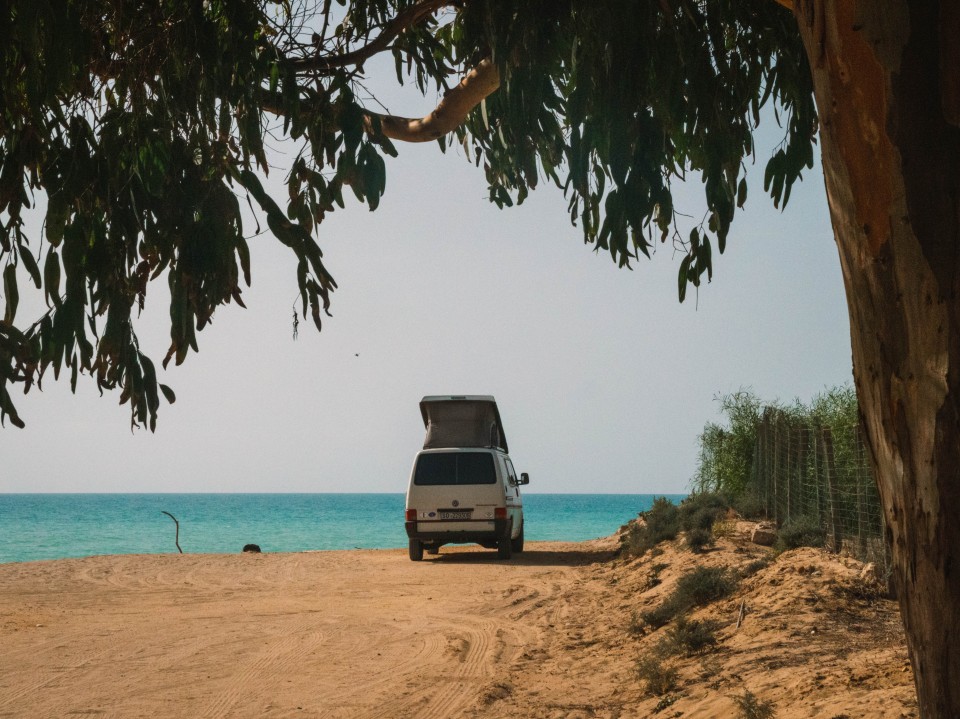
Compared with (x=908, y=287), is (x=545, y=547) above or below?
below

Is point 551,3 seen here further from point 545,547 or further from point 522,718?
point 545,547

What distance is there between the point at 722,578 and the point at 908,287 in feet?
22.9

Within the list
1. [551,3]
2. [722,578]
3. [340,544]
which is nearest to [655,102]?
[551,3]

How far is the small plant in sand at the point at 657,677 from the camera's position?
666 cm

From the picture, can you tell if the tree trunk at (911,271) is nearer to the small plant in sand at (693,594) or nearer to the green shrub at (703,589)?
the small plant in sand at (693,594)

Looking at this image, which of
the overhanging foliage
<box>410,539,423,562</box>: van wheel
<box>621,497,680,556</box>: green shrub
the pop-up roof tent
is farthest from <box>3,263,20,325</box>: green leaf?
the pop-up roof tent

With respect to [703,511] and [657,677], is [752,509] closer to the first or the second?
[703,511]

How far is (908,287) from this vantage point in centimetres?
330

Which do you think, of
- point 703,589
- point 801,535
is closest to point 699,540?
point 801,535

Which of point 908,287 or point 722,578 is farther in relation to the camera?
point 722,578

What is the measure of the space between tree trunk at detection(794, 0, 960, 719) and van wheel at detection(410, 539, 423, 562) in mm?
15897

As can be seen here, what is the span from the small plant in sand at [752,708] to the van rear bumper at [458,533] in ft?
41.7

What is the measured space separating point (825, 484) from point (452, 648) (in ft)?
16.0

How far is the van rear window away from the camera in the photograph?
18391 millimetres
